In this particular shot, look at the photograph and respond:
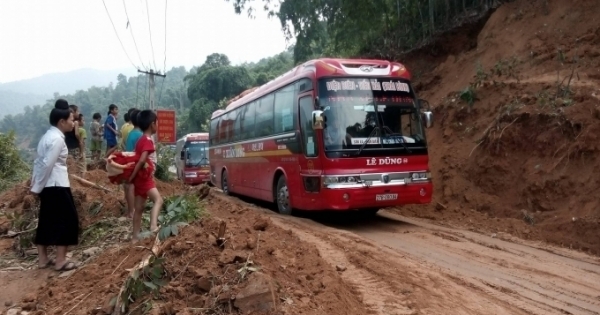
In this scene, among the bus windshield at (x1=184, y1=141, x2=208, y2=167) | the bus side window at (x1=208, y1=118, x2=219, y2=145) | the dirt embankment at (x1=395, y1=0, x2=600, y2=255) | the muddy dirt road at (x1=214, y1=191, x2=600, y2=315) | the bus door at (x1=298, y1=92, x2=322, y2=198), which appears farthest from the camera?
the bus windshield at (x1=184, y1=141, x2=208, y2=167)

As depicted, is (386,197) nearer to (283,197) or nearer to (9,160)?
(283,197)

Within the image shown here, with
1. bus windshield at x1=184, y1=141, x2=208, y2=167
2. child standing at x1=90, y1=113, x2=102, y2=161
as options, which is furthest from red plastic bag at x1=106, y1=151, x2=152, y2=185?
bus windshield at x1=184, y1=141, x2=208, y2=167

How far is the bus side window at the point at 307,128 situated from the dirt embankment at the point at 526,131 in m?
2.90

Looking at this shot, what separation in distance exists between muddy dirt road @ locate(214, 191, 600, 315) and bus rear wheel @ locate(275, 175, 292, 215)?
1.64 metres

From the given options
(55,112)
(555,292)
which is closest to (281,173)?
(55,112)

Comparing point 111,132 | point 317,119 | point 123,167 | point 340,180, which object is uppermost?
point 111,132

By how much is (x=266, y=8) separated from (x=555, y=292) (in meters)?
19.1

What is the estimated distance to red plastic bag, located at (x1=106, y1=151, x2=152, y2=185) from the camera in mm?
6066

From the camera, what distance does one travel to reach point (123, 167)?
607cm

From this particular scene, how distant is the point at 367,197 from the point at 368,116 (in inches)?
53.9

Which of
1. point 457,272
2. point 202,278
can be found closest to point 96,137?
point 457,272

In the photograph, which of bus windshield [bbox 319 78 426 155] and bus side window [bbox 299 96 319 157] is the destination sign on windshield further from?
bus side window [bbox 299 96 319 157]

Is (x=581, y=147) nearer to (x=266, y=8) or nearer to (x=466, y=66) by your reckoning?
(x=466, y=66)

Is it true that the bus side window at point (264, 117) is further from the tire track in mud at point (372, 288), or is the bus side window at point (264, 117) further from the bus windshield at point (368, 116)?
the tire track in mud at point (372, 288)
